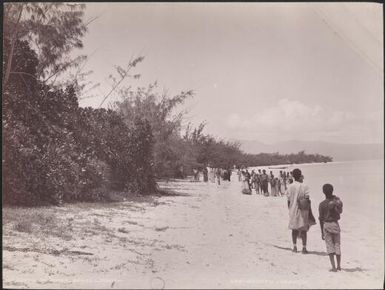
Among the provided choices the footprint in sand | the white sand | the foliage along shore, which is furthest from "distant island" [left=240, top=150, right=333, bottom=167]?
the footprint in sand

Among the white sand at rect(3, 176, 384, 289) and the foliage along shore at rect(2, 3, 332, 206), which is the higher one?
the foliage along shore at rect(2, 3, 332, 206)

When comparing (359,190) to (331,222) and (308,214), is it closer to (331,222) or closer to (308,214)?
(308,214)

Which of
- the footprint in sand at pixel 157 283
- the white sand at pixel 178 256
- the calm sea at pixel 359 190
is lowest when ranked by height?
the footprint in sand at pixel 157 283

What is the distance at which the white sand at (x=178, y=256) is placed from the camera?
17.7 ft

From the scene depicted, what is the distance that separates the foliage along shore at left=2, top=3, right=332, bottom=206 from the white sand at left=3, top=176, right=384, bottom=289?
39.5 inches

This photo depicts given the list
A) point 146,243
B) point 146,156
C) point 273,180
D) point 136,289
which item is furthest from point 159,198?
point 136,289

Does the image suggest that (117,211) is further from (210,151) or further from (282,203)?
(210,151)

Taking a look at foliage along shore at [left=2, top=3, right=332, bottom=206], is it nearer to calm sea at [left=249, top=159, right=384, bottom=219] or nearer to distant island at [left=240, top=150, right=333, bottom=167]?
calm sea at [left=249, top=159, right=384, bottom=219]

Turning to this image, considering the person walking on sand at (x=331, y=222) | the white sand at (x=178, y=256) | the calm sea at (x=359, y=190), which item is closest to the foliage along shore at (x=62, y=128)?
the white sand at (x=178, y=256)

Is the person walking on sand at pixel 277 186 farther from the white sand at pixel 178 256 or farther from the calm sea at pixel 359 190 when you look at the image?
the white sand at pixel 178 256

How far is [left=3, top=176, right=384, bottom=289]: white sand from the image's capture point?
5.40 meters

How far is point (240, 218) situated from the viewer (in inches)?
422

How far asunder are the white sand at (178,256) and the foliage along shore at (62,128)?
100cm

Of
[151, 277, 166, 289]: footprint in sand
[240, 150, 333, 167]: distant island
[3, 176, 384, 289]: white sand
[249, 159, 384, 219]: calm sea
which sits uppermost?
[240, 150, 333, 167]: distant island
